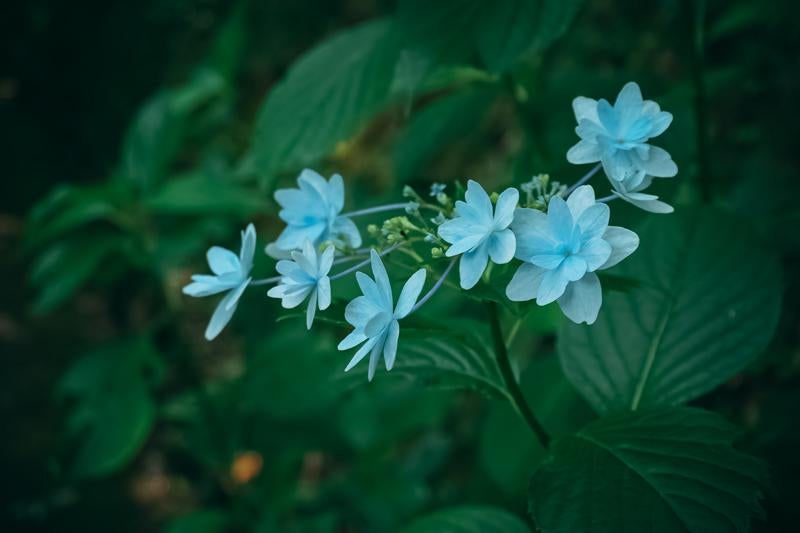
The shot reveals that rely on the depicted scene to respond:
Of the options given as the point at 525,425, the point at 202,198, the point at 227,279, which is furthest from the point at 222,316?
→ the point at 202,198

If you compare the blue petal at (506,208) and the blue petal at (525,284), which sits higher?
the blue petal at (506,208)

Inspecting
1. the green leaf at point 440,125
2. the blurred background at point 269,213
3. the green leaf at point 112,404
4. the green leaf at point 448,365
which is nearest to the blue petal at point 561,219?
the green leaf at point 448,365

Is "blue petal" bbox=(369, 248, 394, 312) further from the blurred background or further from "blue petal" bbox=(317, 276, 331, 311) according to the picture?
the blurred background

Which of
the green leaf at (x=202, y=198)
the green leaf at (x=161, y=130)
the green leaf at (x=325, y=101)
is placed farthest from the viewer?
the green leaf at (x=161, y=130)

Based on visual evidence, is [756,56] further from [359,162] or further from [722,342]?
[359,162]

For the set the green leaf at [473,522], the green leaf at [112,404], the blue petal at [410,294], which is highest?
the blue petal at [410,294]

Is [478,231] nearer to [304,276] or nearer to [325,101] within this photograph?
[304,276]

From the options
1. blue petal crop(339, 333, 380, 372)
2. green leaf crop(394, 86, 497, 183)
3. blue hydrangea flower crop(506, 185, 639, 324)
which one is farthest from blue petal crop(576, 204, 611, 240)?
green leaf crop(394, 86, 497, 183)

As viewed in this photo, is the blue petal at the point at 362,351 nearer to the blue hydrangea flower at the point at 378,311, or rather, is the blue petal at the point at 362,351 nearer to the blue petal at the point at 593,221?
the blue hydrangea flower at the point at 378,311

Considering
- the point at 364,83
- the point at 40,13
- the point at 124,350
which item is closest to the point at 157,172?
the point at 124,350
